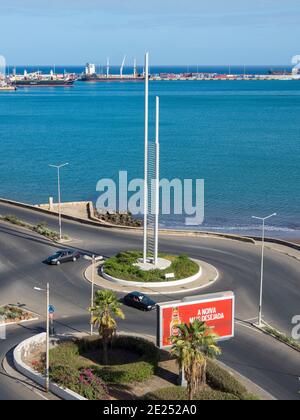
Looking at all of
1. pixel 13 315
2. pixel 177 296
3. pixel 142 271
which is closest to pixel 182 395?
pixel 13 315

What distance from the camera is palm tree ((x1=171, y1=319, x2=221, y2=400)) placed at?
28281mm

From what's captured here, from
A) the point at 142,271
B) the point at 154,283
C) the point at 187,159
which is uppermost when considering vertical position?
the point at 142,271

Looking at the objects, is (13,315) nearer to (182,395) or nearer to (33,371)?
(33,371)

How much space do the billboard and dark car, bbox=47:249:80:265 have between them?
2084 centimetres

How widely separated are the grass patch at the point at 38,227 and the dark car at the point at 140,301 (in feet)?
59.3

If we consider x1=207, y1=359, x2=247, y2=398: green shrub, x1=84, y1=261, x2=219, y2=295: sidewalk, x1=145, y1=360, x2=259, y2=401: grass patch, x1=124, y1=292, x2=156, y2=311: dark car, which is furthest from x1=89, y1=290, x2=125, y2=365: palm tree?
x1=84, y1=261, x2=219, y2=295: sidewalk

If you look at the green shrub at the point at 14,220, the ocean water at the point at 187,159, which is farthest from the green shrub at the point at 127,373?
the ocean water at the point at 187,159

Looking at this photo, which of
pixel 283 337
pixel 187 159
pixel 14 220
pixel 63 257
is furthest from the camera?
pixel 187 159

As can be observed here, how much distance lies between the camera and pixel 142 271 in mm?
49875

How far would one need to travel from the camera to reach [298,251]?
59750 mm

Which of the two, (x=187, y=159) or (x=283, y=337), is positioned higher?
(x=187, y=159)

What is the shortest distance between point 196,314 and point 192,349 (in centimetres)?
614

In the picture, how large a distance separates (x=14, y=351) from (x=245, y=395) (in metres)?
13.1

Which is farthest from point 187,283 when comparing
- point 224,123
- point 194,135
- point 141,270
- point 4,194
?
point 224,123
